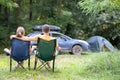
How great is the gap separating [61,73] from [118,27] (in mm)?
15606

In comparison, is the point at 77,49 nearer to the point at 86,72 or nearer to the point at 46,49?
the point at 86,72

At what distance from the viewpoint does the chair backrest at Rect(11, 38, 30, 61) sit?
9125mm

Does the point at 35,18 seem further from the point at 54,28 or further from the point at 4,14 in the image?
the point at 54,28

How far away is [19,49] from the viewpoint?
360 inches

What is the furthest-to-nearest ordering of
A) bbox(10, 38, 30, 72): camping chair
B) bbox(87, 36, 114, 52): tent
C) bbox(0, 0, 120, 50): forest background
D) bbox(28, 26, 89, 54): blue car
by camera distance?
bbox(0, 0, 120, 50): forest background → bbox(87, 36, 114, 52): tent → bbox(28, 26, 89, 54): blue car → bbox(10, 38, 30, 72): camping chair

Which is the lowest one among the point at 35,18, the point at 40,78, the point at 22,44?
the point at 40,78

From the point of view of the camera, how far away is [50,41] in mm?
9172

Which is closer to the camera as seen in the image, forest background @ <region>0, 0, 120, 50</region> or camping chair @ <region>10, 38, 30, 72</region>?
camping chair @ <region>10, 38, 30, 72</region>

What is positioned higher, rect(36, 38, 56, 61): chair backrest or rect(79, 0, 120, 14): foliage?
rect(79, 0, 120, 14): foliage

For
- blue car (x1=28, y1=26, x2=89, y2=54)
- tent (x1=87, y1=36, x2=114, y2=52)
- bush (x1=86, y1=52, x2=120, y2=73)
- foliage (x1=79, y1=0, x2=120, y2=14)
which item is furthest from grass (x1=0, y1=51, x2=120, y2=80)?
tent (x1=87, y1=36, x2=114, y2=52)

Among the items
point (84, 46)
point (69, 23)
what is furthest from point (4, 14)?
point (84, 46)

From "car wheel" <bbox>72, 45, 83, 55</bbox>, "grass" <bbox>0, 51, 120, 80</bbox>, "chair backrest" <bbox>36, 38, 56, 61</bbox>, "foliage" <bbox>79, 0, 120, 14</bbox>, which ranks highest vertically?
"foliage" <bbox>79, 0, 120, 14</bbox>

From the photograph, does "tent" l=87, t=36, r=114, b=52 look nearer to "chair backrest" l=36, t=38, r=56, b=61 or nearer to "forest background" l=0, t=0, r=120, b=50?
"forest background" l=0, t=0, r=120, b=50

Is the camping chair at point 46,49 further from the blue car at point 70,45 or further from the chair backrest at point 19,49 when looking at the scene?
the blue car at point 70,45
